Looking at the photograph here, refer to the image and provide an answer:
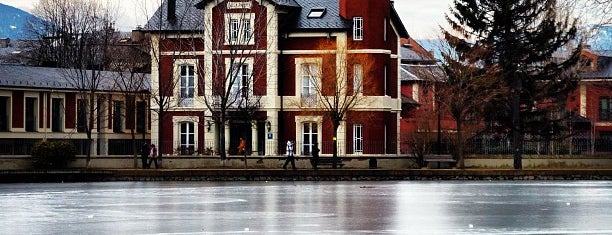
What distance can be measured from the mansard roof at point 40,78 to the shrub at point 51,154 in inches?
603

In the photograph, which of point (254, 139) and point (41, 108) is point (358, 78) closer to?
point (254, 139)

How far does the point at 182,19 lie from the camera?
79.4m

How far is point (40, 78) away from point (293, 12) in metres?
17.5

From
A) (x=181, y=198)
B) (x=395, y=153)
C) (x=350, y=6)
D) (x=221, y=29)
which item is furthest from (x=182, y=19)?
(x=181, y=198)

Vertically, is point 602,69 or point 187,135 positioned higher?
point 602,69

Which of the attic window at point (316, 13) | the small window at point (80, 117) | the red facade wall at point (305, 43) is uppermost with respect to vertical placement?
the attic window at point (316, 13)

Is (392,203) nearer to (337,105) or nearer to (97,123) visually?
(337,105)

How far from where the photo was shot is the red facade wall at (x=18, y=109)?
269 feet

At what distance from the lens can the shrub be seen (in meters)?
65.2

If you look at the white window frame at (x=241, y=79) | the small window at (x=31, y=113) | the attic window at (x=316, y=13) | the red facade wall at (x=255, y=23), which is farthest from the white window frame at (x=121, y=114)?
the attic window at (x=316, y=13)

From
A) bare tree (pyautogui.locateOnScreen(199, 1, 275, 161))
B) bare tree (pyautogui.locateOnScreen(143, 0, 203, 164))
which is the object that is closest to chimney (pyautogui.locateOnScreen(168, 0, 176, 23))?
bare tree (pyautogui.locateOnScreen(143, 0, 203, 164))

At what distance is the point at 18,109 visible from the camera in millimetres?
82375

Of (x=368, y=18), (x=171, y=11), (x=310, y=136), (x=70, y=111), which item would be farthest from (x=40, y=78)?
(x=368, y=18)

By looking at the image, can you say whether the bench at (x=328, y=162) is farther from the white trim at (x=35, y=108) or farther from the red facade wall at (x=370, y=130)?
the white trim at (x=35, y=108)
